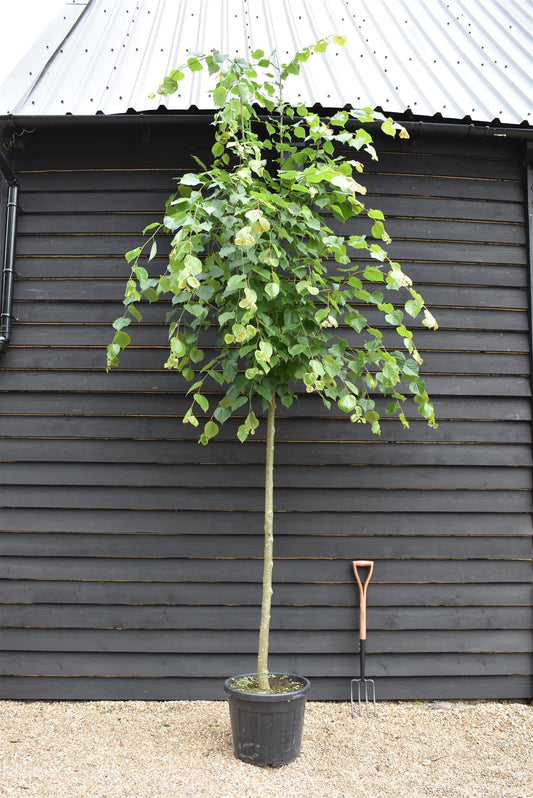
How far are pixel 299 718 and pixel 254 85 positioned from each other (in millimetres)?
2733

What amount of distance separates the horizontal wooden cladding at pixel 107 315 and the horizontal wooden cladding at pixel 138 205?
18.0 inches

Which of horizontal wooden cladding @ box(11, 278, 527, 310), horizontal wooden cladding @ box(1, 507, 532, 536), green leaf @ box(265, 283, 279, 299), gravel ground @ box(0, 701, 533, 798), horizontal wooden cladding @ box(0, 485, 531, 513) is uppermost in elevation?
horizontal wooden cladding @ box(11, 278, 527, 310)

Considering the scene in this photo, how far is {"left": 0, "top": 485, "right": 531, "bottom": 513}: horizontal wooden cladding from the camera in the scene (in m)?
3.07

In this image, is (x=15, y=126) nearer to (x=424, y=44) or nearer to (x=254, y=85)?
(x=254, y=85)

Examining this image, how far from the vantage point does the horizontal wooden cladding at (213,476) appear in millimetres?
3082

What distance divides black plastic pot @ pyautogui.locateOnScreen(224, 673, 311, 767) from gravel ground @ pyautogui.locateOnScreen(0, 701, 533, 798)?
0.05m

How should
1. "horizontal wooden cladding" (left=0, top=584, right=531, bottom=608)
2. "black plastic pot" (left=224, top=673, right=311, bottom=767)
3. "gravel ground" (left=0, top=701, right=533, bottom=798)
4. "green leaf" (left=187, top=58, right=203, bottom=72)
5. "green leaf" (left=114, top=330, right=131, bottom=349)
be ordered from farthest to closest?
"horizontal wooden cladding" (left=0, top=584, right=531, bottom=608) → "green leaf" (left=114, top=330, right=131, bottom=349) → "green leaf" (left=187, top=58, right=203, bottom=72) → "black plastic pot" (left=224, top=673, right=311, bottom=767) → "gravel ground" (left=0, top=701, right=533, bottom=798)

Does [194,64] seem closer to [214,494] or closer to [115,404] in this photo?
[115,404]

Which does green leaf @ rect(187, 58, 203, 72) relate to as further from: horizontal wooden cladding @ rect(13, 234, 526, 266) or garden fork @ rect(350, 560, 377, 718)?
garden fork @ rect(350, 560, 377, 718)

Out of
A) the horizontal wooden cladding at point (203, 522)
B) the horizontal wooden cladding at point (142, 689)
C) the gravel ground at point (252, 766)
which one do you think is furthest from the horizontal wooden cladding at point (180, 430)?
the gravel ground at point (252, 766)

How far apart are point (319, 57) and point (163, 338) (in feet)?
6.13

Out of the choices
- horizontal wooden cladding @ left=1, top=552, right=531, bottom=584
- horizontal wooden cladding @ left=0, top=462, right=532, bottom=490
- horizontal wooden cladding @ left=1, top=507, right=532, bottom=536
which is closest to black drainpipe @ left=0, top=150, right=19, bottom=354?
horizontal wooden cladding @ left=0, top=462, right=532, bottom=490

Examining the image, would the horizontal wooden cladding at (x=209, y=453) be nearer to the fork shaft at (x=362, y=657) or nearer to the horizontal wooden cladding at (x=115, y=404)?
the horizontal wooden cladding at (x=115, y=404)

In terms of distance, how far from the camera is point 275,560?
305 cm
